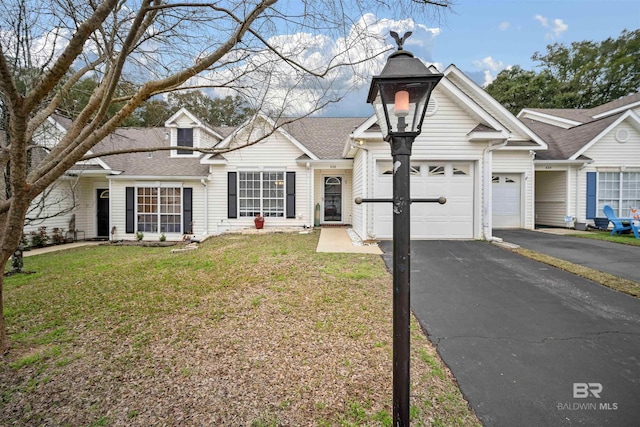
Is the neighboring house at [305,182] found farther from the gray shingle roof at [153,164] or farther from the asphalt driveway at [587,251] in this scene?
the asphalt driveway at [587,251]

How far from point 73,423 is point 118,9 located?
3.79m

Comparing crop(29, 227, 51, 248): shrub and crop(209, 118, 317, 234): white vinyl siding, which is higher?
crop(209, 118, 317, 234): white vinyl siding

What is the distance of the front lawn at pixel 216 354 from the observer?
2.36 meters

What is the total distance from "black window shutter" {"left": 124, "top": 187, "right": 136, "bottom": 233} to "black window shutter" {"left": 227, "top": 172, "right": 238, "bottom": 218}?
4138 millimetres

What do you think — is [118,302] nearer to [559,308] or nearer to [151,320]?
[151,320]

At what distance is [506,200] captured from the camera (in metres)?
11.4

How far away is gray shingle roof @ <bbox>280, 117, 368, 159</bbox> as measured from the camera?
41.1 feet

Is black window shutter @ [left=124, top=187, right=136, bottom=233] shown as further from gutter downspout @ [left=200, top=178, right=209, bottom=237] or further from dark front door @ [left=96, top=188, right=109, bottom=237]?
gutter downspout @ [left=200, top=178, right=209, bottom=237]

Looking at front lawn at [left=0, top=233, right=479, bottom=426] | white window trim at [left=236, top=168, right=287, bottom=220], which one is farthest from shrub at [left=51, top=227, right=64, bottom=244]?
white window trim at [left=236, top=168, right=287, bottom=220]

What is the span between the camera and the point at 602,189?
11.7 m

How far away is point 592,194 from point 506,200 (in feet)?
11.6

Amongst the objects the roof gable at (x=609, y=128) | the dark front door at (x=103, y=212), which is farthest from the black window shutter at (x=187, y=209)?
the roof gable at (x=609, y=128)

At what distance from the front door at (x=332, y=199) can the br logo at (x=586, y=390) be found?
10.9m

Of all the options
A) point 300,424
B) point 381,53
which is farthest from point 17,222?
point 381,53
